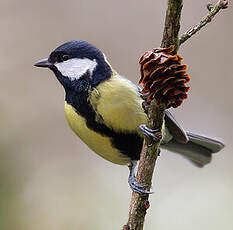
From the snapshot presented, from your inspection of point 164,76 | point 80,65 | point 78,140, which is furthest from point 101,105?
point 78,140

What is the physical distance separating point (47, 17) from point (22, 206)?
1984 millimetres

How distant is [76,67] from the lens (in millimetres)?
2037

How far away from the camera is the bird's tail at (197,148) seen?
8.09 feet

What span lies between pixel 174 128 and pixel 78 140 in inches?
55.8

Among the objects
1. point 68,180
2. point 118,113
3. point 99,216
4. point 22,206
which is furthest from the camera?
point 68,180

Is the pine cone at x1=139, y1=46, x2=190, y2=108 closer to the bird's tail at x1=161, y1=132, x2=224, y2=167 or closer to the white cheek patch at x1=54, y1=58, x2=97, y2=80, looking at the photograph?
the white cheek patch at x1=54, y1=58, x2=97, y2=80

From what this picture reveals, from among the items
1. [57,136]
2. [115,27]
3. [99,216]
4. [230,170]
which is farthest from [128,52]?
[99,216]

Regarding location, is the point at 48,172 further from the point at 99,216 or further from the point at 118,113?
the point at 118,113

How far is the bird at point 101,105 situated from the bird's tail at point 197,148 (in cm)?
32

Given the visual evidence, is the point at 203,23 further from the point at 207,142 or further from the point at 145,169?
the point at 207,142

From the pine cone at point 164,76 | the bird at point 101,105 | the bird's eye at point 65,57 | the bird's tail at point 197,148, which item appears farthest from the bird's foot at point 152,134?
the bird's tail at point 197,148

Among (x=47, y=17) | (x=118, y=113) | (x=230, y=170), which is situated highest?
(x=47, y=17)

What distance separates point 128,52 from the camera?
3.75 m

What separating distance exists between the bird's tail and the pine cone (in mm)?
1349
